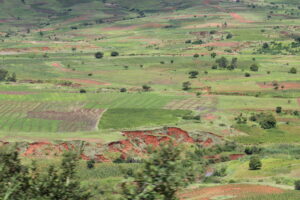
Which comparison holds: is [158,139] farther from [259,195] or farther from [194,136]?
[259,195]

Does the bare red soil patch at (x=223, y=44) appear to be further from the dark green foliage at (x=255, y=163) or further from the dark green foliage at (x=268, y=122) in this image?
the dark green foliage at (x=255, y=163)

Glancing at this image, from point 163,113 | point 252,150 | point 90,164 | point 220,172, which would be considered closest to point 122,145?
point 90,164

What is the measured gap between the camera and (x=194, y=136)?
79562 millimetres

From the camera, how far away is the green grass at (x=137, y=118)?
85.9 m

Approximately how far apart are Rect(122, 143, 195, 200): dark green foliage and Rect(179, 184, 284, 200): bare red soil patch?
2898 cm

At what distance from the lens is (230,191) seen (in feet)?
174

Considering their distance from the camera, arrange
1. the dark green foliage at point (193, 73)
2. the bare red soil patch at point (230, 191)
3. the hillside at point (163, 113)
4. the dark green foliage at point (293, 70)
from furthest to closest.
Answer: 1. the dark green foliage at point (293, 70)
2. the dark green foliage at point (193, 73)
3. the hillside at point (163, 113)
4. the bare red soil patch at point (230, 191)

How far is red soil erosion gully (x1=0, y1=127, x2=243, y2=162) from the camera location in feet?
237

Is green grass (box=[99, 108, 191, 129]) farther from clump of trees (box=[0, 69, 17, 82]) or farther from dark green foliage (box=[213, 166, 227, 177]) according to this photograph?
clump of trees (box=[0, 69, 17, 82])

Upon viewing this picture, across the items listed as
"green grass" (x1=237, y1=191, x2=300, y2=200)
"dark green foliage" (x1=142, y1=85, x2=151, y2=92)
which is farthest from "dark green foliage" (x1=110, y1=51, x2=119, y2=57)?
"green grass" (x1=237, y1=191, x2=300, y2=200)

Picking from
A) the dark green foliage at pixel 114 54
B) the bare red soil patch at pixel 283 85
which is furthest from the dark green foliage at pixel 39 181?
the dark green foliage at pixel 114 54

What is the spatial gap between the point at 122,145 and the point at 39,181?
2061 inches

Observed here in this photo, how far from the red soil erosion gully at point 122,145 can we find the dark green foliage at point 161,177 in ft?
155

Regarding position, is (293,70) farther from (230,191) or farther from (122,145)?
(230,191)
